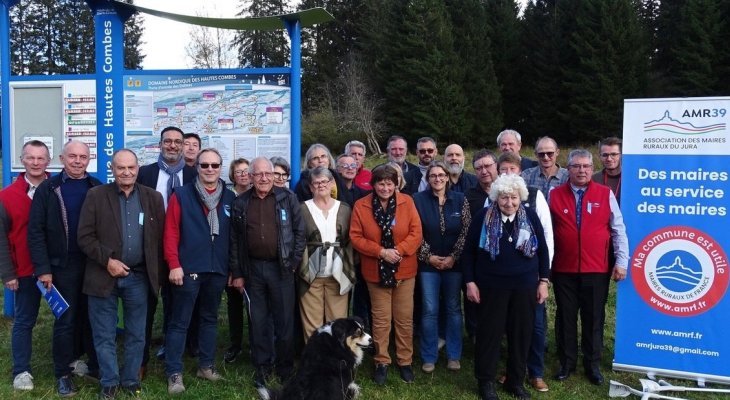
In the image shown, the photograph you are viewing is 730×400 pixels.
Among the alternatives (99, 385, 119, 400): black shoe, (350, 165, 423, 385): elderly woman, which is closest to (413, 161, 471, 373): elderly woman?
(350, 165, 423, 385): elderly woman

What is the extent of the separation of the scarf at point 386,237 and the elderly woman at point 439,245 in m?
0.34

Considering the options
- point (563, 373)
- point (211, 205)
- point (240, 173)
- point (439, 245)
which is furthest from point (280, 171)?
point (563, 373)

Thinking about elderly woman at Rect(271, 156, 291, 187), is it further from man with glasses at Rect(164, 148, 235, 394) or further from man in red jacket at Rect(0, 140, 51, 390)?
man in red jacket at Rect(0, 140, 51, 390)

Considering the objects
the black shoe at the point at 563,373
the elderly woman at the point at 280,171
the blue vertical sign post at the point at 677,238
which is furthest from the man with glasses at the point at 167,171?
the blue vertical sign post at the point at 677,238

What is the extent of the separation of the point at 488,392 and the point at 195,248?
2701mm

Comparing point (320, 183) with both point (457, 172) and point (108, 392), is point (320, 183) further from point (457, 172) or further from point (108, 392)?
point (108, 392)

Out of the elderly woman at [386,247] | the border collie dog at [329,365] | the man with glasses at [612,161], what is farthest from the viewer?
the man with glasses at [612,161]

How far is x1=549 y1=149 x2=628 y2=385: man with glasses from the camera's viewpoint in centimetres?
473

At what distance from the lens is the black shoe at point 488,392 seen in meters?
4.51

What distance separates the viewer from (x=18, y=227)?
14.5 ft

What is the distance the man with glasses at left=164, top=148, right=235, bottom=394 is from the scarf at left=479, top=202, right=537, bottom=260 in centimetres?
212

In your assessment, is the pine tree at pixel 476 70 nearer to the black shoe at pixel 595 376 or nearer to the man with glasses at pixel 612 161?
the man with glasses at pixel 612 161

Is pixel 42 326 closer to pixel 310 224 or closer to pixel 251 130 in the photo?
pixel 251 130

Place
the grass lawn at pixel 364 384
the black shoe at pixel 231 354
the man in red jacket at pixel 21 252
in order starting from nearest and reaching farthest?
1. the man in red jacket at pixel 21 252
2. the grass lawn at pixel 364 384
3. the black shoe at pixel 231 354
